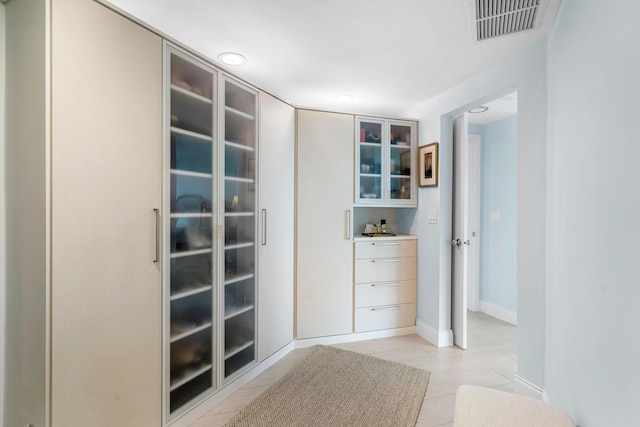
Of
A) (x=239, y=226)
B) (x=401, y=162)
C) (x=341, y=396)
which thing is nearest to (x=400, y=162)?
(x=401, y=162)

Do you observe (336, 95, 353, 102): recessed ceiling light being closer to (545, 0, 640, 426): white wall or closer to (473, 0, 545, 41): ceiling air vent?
(473, 0, 545, 41): ceiling air vent

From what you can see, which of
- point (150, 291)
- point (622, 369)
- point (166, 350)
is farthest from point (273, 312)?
point (622, 369)

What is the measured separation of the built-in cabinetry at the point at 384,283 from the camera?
317cm

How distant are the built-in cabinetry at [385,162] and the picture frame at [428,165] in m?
0.08

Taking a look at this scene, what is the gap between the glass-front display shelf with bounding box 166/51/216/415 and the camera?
5.83 feet

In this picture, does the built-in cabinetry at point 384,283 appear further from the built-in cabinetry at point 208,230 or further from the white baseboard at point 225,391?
the built-in cabinetry at point 208,230

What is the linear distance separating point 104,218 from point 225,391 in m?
1.44

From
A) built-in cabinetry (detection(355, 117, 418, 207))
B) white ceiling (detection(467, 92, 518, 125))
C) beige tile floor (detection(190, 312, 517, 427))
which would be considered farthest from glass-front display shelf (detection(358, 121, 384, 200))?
beige tile floor (detection(190, 312, 517, 427))

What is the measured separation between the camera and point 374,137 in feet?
10.7

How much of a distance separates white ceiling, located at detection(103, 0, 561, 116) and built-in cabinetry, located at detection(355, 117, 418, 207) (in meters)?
0.46

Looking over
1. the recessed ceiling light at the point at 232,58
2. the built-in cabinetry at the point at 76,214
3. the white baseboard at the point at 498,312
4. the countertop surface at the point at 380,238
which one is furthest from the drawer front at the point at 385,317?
the recessed ceiling light at the point at 232,58

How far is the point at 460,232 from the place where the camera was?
2.98 meters

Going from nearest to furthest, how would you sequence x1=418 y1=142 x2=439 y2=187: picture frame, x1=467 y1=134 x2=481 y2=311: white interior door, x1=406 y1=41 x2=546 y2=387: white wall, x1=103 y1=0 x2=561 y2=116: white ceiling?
x1=103 y1=0 x2=561 y2=116: white ceiling → x1=406 y1=41 x2=546 y2=387: white wall → x1=418 y1=142 x2=439 y2=187: picture frame → x1=467 y1=134 x2=481 y2=311: white interior door

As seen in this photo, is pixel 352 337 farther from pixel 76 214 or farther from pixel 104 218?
pixel 76 214
